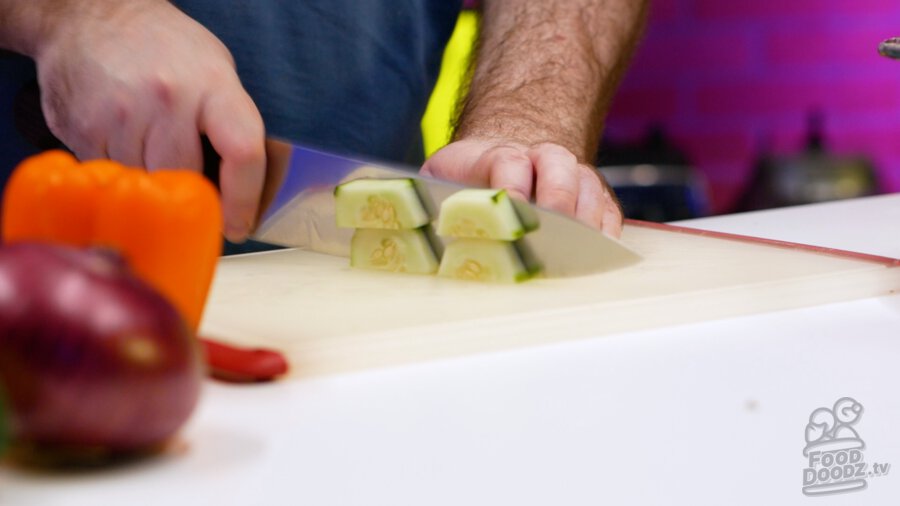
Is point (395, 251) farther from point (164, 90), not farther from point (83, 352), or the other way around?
point (83, 352)

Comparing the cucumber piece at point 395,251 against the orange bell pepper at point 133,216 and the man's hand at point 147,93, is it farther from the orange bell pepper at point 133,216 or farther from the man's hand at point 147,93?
the orange bell pepper at point 133,216

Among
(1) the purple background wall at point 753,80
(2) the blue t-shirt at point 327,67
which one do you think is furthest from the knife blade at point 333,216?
(1) the purple background wall at point 753,80

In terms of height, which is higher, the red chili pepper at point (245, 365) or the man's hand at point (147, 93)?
the man's hand at point (147, 93)

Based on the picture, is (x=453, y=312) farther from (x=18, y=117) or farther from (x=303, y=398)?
(x=18, y=117)

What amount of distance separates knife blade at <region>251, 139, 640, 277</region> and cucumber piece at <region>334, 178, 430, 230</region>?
0.05 feet

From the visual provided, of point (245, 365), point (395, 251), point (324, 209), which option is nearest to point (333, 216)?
point (324, 209)

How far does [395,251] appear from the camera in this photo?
973 millimetres

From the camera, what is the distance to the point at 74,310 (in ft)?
1.46

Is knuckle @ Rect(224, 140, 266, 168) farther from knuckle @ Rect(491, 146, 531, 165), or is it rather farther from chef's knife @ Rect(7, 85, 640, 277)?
knuckle @ Rect(491, 146, 531, 165)

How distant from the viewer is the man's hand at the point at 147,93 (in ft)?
3.16

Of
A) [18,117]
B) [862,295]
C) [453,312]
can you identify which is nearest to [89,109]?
[18,117]

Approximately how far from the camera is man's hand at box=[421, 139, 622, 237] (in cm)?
107

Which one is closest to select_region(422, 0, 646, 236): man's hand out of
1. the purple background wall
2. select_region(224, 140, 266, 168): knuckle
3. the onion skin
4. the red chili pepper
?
select_region(224, 140, 266, 168): knuckle

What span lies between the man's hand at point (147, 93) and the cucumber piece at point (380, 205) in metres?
0.09
